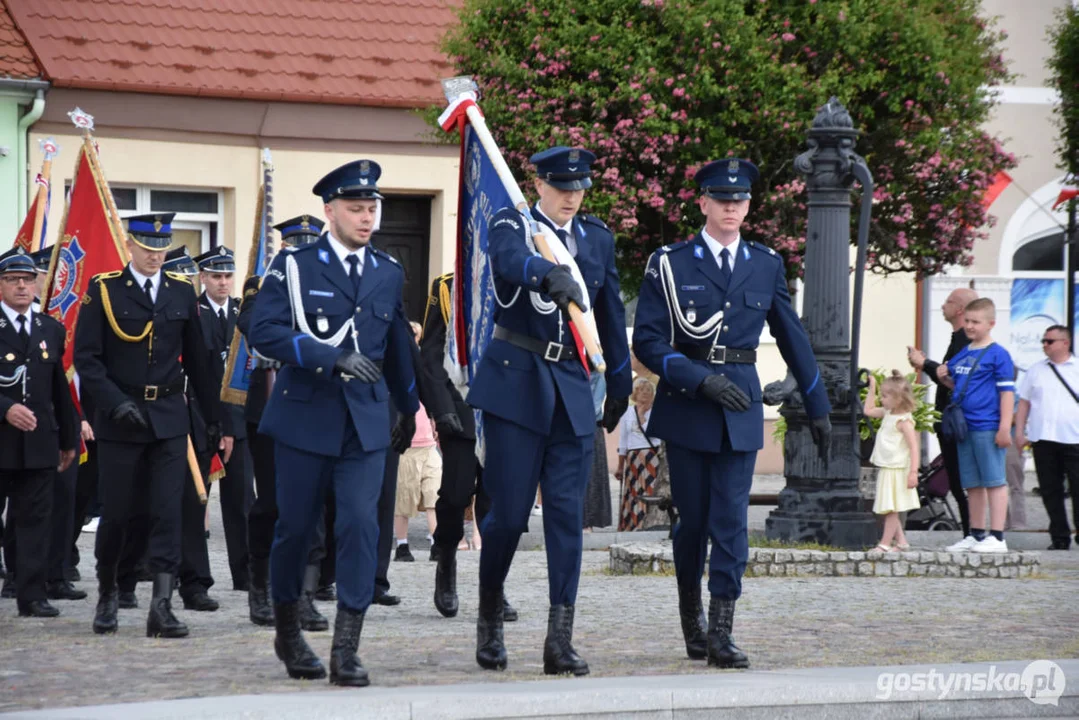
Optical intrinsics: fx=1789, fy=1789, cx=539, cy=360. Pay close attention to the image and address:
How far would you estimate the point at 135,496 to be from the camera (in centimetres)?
869

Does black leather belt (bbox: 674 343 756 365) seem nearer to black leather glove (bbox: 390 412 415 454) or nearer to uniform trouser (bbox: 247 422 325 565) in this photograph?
black leather glove (bbox: 390 412 415 454)

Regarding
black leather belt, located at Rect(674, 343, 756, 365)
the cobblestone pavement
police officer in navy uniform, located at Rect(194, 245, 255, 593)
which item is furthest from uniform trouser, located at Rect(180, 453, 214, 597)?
black leather belt, located at Rect(674, 343, 756, 365)

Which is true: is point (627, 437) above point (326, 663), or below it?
above

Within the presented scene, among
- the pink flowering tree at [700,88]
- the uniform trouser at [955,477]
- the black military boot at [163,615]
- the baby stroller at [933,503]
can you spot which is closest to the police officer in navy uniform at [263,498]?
the black military boot at [163,615]

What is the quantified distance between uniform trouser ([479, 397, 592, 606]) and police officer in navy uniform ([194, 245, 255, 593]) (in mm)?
3039

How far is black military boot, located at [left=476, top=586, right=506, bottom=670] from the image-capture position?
7191mm

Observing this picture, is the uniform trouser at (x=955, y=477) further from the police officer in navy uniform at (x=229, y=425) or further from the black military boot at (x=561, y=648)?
the black military boot at (x=561, y=648)

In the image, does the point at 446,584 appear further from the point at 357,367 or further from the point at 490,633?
the point at 357,367

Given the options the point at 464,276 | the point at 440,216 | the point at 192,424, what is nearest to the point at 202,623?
the point at 192,424

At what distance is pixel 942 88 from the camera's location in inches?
687

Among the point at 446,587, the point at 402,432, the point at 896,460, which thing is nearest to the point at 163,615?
the point at 446,587

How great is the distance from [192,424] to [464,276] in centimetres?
237

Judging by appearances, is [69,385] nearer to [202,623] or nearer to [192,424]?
[192,424]

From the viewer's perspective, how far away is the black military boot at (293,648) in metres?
6.90
